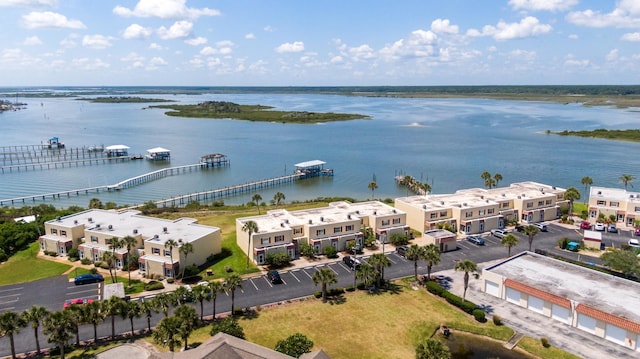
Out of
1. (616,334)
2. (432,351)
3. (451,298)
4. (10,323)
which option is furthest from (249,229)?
(616,334)

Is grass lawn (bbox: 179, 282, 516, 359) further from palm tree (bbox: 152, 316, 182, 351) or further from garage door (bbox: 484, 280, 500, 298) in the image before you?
garage door (bbox: 484, 280, 500, 298)

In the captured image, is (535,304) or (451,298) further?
(451,298)

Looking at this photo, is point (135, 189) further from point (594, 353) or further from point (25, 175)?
point (594, 353)

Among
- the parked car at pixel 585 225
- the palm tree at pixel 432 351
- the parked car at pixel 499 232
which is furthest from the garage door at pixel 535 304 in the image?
the parked car at pixel 585 225

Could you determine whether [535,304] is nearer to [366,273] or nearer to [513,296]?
[513,296]

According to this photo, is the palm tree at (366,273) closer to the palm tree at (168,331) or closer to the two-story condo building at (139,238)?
the palm tree at (168,331)

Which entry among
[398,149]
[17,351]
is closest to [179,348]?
[17,351]

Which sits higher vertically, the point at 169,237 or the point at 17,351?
the point at 169,237
